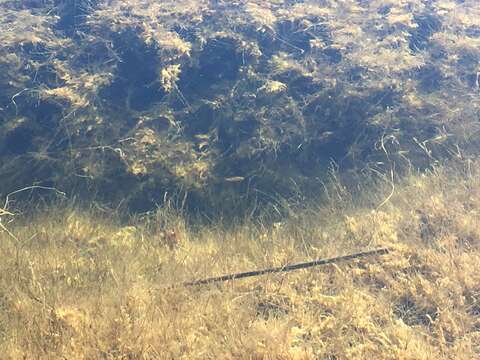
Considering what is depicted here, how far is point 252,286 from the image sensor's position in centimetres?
413

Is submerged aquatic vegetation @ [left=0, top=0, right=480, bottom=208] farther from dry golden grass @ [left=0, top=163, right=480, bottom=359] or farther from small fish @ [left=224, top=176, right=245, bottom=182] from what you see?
dry golden grass @ [left=0, top=163, right=480, bottom=359]

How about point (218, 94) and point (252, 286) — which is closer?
point (252, 286)

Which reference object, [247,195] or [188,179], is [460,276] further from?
[188,179]

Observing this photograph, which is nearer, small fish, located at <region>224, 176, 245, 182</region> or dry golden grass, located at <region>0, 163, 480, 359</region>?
dry golden grass, located at <region>0, 163, 480, 359</region>

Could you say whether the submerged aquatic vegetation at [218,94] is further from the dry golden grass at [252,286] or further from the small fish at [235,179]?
the dry golden grass at [252,286]

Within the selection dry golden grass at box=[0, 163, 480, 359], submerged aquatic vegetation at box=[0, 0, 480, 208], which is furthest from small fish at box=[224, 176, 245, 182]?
dry golden grass at box=[0, 163, 480, 359]

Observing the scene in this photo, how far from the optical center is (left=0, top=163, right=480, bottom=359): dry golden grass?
3.38 metres

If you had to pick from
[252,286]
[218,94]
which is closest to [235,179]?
[218,94]

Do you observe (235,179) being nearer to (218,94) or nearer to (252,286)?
(218,94)

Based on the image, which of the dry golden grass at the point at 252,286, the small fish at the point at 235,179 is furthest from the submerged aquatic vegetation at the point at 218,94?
the dry golden grass at the point at 252,286

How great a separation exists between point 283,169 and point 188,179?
1244 millimetres

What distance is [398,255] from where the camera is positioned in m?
4.36

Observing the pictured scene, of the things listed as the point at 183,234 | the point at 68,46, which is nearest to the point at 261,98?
the point at 183,234

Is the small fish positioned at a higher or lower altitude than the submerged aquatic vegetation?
lower
